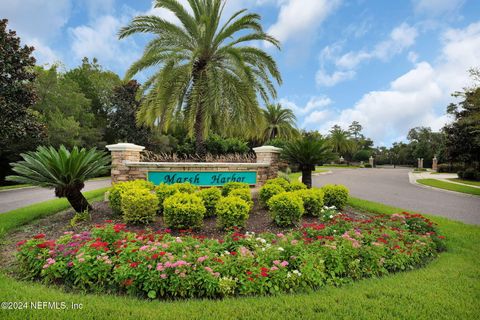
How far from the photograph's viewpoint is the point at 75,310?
2.97 m

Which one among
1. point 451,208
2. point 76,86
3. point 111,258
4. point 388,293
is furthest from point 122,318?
point 76,86

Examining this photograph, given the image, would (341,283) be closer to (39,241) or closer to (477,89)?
(39,241)

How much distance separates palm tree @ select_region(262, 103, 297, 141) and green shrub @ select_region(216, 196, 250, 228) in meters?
28.9

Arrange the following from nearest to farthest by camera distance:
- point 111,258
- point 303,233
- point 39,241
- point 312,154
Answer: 1. point 111,258
2. point 39,241
3. point 303,233
4. point 312,154

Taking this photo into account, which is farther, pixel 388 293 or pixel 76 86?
pixel 76 86

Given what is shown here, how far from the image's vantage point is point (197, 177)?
340 inches

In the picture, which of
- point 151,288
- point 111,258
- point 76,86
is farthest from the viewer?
point 76,86

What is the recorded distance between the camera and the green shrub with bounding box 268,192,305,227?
6.11 m

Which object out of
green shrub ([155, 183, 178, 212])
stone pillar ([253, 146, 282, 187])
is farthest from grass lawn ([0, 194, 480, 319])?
stone pillar ([253, 146, 282, 187])

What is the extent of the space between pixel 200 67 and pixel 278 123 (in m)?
24.3

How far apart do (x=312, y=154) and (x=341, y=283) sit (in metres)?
6.68

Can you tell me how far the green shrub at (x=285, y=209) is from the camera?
611 centimetres

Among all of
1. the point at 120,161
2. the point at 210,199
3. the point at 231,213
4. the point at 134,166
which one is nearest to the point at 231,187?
the point at 210,199

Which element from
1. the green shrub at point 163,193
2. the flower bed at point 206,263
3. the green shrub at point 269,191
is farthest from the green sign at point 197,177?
the flower bed at point 206,263
